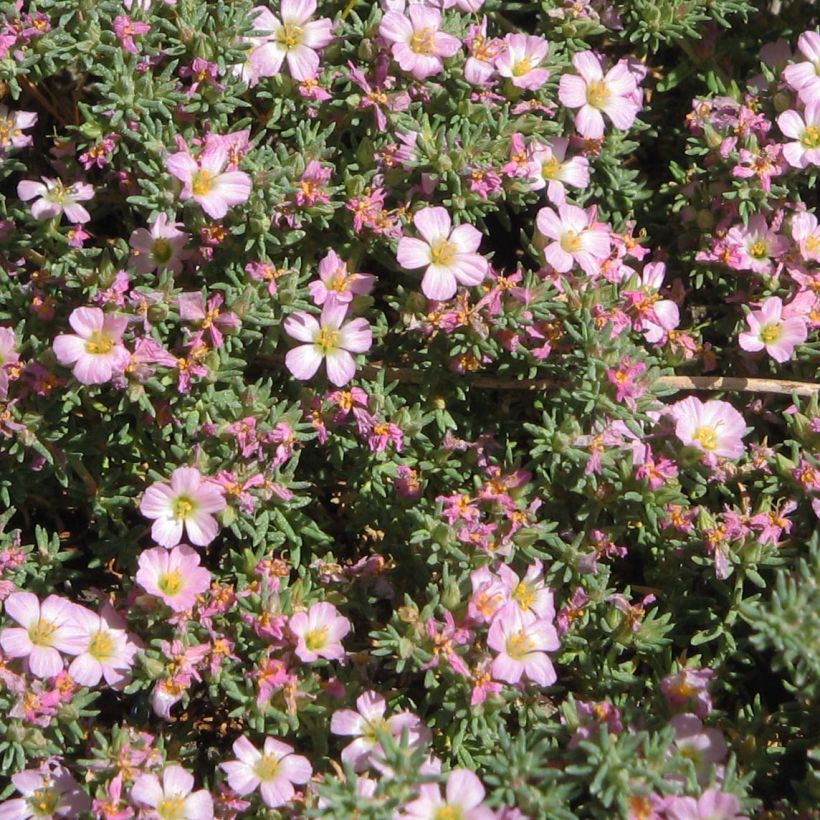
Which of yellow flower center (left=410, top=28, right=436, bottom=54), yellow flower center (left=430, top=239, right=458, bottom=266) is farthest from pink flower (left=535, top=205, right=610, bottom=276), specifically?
yellow flower center (left=410, top=28, right=436, bottom=54)

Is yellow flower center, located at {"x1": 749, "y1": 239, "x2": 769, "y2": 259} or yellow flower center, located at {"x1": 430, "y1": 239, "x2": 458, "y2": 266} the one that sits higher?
yellow flower center, located at {"x1": 430, "y1": 239, "x2": 458, "y2": 266}

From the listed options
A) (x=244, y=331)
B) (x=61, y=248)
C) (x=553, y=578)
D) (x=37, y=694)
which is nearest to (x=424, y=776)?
(x=553, y=578)

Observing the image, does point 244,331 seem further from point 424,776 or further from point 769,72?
point 769,72

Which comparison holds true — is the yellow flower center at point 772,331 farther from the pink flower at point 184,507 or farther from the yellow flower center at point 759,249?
the pink flower at point 184,507

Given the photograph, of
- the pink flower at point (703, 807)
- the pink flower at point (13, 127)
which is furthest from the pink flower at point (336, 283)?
the pink flower at point (703, 807)

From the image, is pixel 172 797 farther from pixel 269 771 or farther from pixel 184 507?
pixel 184 507

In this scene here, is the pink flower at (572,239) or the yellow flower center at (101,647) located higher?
the pink flower at (572,239)

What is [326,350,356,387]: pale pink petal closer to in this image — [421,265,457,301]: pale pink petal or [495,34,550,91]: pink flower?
[421,265,457,301]: pale pink petal
